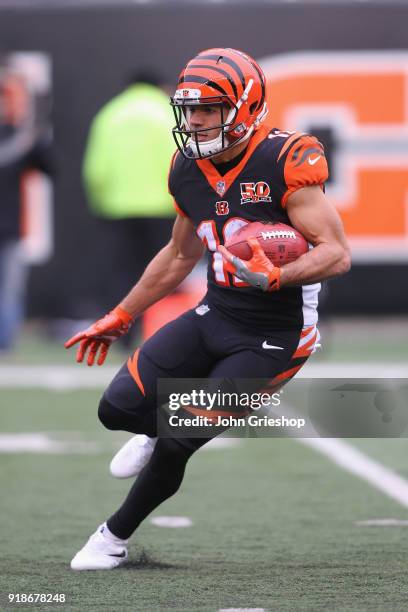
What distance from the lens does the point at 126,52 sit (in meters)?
12.2

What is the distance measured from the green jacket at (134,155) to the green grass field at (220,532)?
3.43 m

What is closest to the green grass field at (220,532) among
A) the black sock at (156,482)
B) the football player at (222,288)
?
the black sock at (156,482)

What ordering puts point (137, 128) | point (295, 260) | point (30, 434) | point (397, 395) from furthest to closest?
point (137, 128) < point (30, 434) < point (397, 395) < point (295, 260)

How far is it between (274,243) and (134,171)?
6494 mm

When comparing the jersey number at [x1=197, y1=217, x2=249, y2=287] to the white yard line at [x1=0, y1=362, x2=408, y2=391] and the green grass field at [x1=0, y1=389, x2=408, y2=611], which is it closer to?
the green grass field at [x1=0, y1=389, x2=408, y2=611]

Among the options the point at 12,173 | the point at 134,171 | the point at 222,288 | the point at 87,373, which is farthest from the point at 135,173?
the point at 222,288

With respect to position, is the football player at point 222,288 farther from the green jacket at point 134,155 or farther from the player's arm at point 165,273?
the green jacket at point 134,155

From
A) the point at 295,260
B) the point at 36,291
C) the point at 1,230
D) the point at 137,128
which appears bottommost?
the point at 36,291

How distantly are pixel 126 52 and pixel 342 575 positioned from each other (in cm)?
829

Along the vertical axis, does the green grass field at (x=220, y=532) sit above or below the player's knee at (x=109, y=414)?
below

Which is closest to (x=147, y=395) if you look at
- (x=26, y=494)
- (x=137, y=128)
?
(x=26, y=494)

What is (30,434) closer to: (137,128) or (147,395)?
(147,395)

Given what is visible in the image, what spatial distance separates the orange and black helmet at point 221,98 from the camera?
4.71 metres

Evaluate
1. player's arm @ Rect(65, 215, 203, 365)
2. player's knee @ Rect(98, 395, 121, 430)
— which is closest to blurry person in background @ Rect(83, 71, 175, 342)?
player's arm @ Rect(65, 215, 203, 365)
